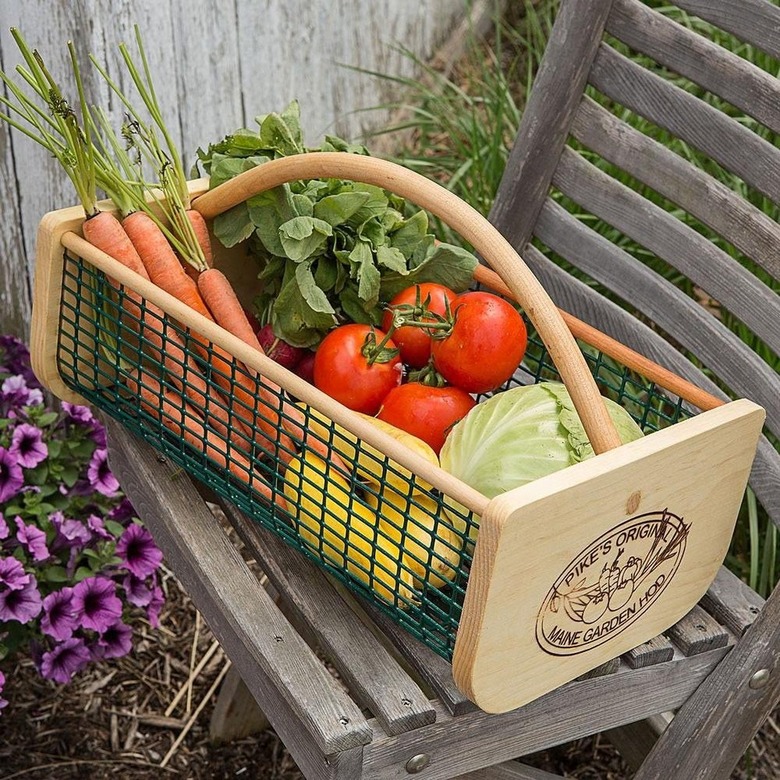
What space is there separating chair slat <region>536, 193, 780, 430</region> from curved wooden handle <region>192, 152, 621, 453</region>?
0.41m

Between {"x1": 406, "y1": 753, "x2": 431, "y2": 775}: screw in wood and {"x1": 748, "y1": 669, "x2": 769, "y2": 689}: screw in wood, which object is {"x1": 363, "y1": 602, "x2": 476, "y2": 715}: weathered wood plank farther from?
{"x1": 748, "y1": 669, "x2": 769, "y2": 689}: screw in wood

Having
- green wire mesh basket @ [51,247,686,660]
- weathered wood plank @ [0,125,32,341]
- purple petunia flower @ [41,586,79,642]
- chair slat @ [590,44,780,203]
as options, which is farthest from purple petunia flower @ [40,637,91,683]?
chair slat @ [590,44,780,203]

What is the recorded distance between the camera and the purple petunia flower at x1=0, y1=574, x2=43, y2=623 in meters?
1.59

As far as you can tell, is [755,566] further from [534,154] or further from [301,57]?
[301,57]

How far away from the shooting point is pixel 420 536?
107 cm

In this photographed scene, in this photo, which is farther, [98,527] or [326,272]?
[98,527]

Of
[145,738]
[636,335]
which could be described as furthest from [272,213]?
[145,738]

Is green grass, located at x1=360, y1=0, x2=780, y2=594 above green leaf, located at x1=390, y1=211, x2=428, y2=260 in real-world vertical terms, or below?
below

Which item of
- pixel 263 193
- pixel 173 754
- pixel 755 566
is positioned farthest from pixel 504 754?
pixel 173 754

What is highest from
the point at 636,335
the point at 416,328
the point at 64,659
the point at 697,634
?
the point at 416,328

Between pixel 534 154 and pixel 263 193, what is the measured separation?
0.48 meters

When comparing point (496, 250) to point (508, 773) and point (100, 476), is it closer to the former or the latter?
point (508, 773)

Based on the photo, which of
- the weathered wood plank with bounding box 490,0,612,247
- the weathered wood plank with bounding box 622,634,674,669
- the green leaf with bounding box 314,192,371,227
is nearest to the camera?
the weathered wood plank with bounding box 622,634,674,669

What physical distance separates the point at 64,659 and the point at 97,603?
4.1 inches
